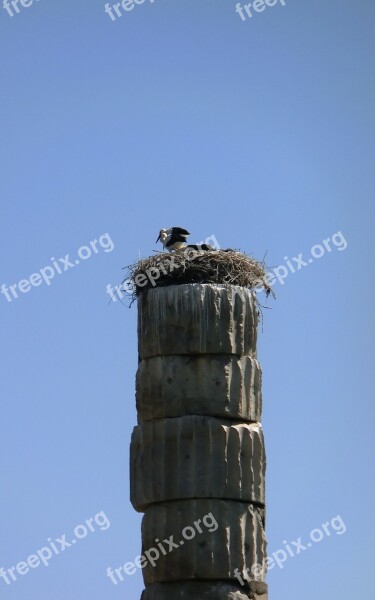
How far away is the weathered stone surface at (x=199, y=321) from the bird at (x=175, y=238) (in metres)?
1.31

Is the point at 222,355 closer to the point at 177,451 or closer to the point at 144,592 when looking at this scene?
the point at 177,451

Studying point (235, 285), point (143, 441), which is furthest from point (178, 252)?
point (143, 441)

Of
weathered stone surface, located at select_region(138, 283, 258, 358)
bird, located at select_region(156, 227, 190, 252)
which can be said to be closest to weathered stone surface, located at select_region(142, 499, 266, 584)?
weathered stone surface, located at select_region(138, 283, 258, 358)

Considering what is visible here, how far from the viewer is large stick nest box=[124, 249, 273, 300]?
26047 millimetres

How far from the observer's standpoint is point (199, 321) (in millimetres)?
25531

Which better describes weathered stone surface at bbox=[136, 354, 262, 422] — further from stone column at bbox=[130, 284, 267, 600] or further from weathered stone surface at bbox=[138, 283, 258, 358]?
weathered stone surface at bbox=[138, 283, 258, 358]

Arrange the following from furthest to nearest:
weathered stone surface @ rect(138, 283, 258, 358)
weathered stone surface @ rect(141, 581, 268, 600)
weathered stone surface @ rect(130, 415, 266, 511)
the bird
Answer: the bird
weathered stone surface @ rect(138, 283, 258, 358)
weathered stone surface @ rect(130, 415, 266, 511)
weathered stone surface @ rect(141, 581, 268, 600)

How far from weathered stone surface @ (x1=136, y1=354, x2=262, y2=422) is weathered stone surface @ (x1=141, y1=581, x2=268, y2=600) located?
2.21m

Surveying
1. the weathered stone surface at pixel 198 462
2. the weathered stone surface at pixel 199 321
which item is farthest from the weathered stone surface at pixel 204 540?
the weathered stone surface at pixel 199 321

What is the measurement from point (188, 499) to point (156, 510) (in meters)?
0.49

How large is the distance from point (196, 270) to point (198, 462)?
272 cm

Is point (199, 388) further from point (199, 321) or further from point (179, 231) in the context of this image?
point (179, 231)

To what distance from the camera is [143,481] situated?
82.8 ft

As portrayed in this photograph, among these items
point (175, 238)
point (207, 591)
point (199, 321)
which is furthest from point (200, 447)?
point (175, 238)
